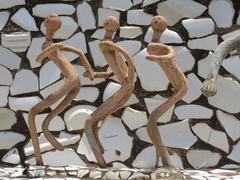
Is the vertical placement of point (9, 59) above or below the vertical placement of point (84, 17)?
below

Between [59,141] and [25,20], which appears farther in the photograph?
[25,20]

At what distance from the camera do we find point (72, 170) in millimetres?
3887

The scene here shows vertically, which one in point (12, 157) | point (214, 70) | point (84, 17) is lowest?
point (12, 157)

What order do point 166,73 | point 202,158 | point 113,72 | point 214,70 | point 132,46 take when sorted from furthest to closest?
Answer: point 132,46
point 202,158
point 113,72
point 166,73
point 214,70

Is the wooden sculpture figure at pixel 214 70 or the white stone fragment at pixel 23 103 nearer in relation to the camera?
the wooden sculpture figure at pixel 214 70

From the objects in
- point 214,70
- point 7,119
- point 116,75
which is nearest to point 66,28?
point 7,119

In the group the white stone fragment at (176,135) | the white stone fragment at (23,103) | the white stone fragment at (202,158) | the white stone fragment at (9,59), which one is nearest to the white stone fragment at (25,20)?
the white stone fragment at (9,59)

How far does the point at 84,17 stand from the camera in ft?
15.0

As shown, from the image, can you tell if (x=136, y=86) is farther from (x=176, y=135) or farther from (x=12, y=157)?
(x=12, y=157)

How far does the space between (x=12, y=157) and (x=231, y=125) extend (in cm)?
121

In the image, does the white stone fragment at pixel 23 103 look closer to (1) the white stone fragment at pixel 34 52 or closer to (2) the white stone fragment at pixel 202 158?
(1) the white stone fragment at pixel 34 52

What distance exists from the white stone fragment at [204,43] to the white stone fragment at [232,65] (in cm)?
12

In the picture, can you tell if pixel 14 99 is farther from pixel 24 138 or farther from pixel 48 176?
pixel 48 176

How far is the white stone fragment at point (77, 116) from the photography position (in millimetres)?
4441
